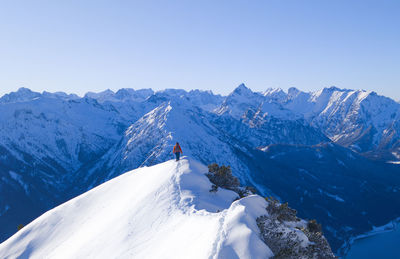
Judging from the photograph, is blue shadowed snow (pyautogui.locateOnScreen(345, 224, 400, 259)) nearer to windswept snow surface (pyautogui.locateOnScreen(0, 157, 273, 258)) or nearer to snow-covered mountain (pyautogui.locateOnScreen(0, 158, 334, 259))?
windswept snow surface (pyautogui.locateOnScreen(0, 157, 273, 258))

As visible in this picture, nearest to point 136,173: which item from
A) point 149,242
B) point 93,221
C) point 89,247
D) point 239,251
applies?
point 93,221

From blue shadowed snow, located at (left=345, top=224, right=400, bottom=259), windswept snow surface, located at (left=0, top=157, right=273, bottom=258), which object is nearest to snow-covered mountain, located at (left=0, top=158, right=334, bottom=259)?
windswept snow surface, located at (left=0, top=157, right=273, bottom=258)

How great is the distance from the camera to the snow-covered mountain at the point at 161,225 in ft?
79.1

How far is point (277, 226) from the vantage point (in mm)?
26203

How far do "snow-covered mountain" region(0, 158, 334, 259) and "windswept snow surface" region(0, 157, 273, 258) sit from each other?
0.26 feet

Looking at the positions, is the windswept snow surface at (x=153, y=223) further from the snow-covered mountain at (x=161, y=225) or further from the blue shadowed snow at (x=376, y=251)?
the blue shadowed snow at (x=376, y=251)

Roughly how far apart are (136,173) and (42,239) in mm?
19150

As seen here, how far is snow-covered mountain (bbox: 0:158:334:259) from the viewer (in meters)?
24.1

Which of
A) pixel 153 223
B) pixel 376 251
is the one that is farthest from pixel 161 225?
pixel 376 251

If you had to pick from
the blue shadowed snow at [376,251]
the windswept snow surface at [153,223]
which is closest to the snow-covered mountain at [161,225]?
the windswept snow surface at [153,223]

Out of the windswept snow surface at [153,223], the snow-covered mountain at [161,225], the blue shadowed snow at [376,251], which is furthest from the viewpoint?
the blue shadowed snow at [376,251]

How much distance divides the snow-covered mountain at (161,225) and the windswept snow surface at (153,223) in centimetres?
8

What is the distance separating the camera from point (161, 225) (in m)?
35.2

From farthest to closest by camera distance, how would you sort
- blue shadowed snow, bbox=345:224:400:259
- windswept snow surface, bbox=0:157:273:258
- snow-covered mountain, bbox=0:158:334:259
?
blue shadowed snow, bbox=345:224:400:259
windswept snow surface, bbox=0:157:273:258
snow-covered mountain, bbox=0:158:334:259
